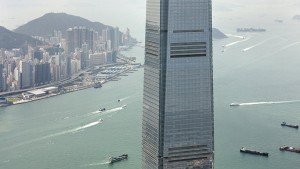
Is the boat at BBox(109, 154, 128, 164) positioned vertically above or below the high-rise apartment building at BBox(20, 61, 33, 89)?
below

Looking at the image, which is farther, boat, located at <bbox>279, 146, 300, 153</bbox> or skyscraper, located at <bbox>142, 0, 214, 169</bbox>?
boat, located at <bbox>279, 146, 300, 153</bbox>

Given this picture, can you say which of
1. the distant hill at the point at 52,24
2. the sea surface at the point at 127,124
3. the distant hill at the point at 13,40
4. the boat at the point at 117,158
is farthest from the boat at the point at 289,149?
the distant hill at the point at 52,24

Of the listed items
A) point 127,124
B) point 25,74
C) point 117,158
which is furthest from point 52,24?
point 117,158

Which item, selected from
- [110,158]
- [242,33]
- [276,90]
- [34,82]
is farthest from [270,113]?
[242,33]

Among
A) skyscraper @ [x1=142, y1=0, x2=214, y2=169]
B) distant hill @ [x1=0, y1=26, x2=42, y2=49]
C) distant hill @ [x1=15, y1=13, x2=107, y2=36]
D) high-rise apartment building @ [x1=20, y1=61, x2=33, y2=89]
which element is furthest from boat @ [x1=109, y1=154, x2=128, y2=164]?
distant hill @ [x1=15, y1=13, x2=107, y2=36]

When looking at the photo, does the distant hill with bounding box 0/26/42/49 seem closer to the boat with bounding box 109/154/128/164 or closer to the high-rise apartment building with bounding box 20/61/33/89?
the high-rise apartment building with bounding box 20/61/33/89

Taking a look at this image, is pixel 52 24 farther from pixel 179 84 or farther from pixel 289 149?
pixel 179 84

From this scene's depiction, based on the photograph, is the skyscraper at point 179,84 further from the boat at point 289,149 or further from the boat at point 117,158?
the boat at point 289,149
